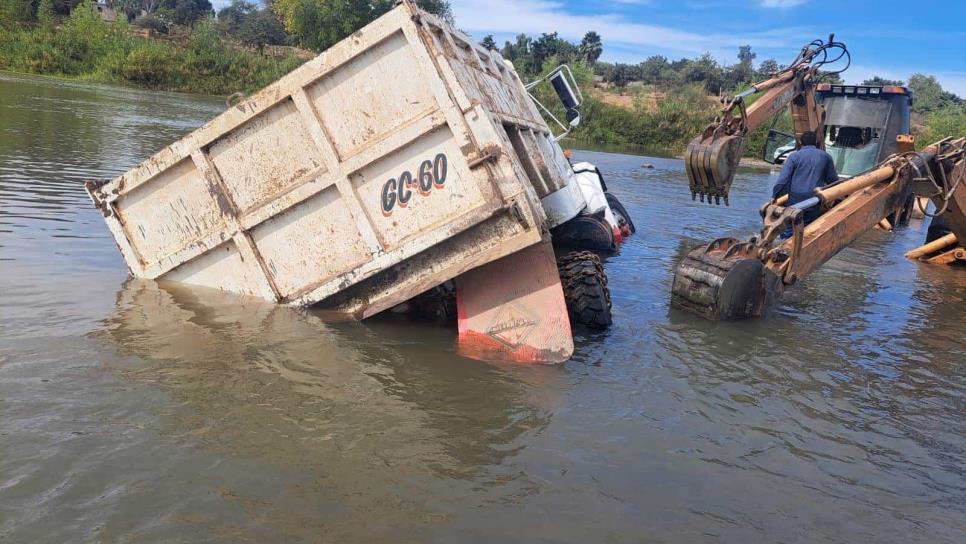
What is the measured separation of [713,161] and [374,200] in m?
4.29

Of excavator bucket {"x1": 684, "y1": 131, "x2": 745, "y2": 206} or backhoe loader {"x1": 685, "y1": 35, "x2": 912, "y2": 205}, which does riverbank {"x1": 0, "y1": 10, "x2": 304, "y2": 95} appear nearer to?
backhoe loader {"x1": 685, "y1": 35, "x2": 912, "y2": 205}

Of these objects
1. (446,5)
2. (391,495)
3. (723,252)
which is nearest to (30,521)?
(391,495)

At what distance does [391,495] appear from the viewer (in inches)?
128

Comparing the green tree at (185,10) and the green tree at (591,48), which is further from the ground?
the green tree at (185,10)

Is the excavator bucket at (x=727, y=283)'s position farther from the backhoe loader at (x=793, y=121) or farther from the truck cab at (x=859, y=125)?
the truck cab at (x=859, y=125)

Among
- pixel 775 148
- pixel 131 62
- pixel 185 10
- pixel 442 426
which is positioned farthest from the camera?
pixel 185 10

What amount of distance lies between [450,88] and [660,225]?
8.58 meters

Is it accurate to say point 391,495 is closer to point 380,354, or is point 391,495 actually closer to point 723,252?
point 380,354

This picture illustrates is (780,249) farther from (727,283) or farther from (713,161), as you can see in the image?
(713,161)

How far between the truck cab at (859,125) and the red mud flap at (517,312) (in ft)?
33.8

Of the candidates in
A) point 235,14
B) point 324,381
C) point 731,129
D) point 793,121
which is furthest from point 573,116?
point 235,14

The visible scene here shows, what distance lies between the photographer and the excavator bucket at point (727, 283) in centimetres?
620

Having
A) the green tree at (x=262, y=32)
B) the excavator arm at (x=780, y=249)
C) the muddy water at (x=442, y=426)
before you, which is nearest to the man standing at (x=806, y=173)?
the excavator arm at (x=780, y=249)

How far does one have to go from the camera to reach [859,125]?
15.0 metres
